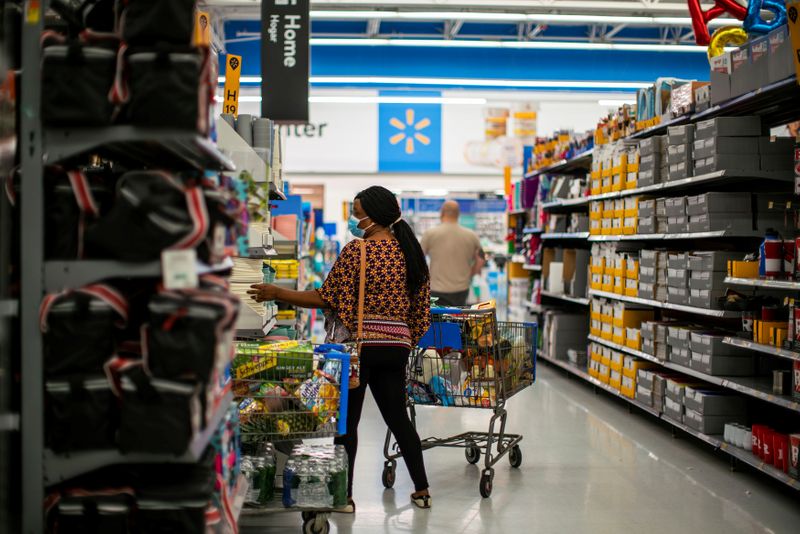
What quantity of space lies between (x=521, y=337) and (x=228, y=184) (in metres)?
2.89

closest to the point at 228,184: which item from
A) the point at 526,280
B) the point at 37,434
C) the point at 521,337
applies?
the point at 37,434

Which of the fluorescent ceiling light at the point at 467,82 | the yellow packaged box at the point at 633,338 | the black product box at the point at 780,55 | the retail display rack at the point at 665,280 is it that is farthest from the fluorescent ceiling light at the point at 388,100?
the black product box at the point at 780,55

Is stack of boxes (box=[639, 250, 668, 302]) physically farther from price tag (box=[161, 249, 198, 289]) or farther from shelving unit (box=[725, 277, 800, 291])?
price tag (box=[161, 249, 198, 289])

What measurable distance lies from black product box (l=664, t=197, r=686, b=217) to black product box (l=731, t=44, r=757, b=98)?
0.99 m

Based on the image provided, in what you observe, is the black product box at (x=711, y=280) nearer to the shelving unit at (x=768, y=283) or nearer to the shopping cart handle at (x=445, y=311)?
the shelving unit at (x=768, y=283)

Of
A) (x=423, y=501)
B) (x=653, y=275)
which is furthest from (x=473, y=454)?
(x=653, y=275)

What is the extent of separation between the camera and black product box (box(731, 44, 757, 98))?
17.2ft

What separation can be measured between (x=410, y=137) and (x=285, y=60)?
11.2 metres

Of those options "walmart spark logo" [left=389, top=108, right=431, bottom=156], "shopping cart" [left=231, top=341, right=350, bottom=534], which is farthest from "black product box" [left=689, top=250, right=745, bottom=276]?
"walmart spark logo" [left=389, top=108, right=431, bottom=156]

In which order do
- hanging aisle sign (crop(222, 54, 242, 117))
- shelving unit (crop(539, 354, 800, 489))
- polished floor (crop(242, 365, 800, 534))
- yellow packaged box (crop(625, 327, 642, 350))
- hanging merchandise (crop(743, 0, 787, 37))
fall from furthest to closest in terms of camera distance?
1. yellow packaged box (crop(625, 327, 642, 350))
2. hanging aisle sign (crop(222, 54, 242, 117))
3. hanging merchandise (crop(743, 0, 787, 37))
4. shelving unit (crop(539, 354, 800, 489))
5. polished floor (crop(242, 365, 800, 534))

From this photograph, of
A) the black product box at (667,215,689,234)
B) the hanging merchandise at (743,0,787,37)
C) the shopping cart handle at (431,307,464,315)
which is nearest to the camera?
the shopping cart handle at (431,307,464,315)

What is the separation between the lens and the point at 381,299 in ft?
13.8

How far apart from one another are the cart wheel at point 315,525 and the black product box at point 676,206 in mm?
3714

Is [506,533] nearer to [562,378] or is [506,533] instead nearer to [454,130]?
[562,378]
